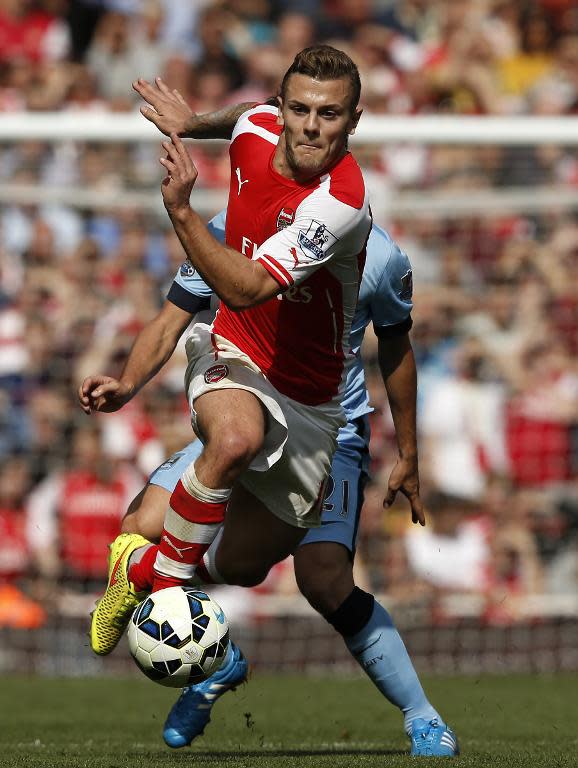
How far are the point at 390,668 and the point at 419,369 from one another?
5480mm

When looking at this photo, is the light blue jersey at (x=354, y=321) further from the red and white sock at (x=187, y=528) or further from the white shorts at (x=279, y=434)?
the red and white sock at (x=187, y=528)

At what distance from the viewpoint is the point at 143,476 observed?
10961 millimetres

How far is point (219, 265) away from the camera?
4.90 metres

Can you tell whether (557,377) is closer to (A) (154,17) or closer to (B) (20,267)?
(B) (20,267)

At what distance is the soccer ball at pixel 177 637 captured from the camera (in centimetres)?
511

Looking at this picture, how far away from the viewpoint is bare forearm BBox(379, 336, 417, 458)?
→ 630cm

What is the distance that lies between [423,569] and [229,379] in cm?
575

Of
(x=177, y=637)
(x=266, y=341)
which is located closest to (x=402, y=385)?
(x=266, y=341)

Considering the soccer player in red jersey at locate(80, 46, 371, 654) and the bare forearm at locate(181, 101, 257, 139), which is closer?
the soccer player in red jersey at locate(80, 46, 371, 654)

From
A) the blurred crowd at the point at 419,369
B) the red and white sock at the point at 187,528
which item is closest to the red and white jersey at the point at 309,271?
the red and white sock at the point at 187,528

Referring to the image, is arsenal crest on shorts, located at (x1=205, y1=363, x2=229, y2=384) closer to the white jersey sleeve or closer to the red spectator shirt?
the white jersey sleeve

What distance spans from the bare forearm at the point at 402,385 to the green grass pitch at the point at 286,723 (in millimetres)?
1359

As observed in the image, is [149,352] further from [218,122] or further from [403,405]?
[403,405]

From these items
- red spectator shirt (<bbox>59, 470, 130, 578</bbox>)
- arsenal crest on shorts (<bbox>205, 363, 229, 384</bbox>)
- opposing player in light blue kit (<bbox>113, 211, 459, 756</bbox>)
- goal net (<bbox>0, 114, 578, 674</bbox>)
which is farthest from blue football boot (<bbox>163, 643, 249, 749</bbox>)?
red spectator shirt (<bbox>59, 470, 130, 578</bbox>)
